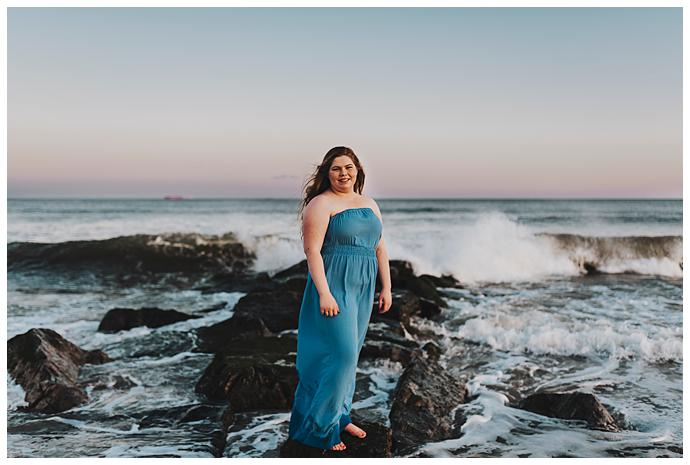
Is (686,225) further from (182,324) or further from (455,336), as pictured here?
(182,324)

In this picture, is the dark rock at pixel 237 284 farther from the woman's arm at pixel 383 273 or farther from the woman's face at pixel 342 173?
the woman's face at pixel 342 173

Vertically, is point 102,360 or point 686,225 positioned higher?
point 686,225

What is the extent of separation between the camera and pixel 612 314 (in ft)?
36.5

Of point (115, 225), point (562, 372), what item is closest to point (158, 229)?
point (115, 225)

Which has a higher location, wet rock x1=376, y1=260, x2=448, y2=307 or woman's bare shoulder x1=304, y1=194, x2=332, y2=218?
woman's bare shoulder x1=304, y1=194, x2=332, y2=218

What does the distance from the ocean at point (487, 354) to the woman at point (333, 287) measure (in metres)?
0.82

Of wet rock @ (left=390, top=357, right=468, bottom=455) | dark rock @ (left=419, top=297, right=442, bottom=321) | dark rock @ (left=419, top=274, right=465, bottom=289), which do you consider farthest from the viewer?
dark rock @ (left=419, top=274, right=465, bottom=289)

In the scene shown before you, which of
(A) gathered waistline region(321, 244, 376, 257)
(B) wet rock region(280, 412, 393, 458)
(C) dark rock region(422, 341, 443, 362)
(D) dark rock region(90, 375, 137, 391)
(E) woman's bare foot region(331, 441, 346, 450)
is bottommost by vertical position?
(D) dark rock region(90, 375, 137, 391)

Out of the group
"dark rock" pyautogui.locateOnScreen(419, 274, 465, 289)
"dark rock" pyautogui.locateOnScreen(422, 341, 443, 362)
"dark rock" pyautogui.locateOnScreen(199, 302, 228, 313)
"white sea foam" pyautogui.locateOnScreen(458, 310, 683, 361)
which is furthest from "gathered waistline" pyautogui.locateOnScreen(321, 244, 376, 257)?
"dark rock" pyautogui.locateOnScreen(419, 274, 465, 289)

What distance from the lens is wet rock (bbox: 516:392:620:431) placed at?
5.58m

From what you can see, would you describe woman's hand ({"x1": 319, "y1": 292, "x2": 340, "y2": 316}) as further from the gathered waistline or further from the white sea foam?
the white sea foam

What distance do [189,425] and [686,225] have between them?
4863mm

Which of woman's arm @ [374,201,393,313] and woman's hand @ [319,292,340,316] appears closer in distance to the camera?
woman's hand @ [319,292,340,316]

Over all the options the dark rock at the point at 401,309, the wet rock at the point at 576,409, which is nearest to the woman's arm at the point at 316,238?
the wet rock at the point at 576,409
